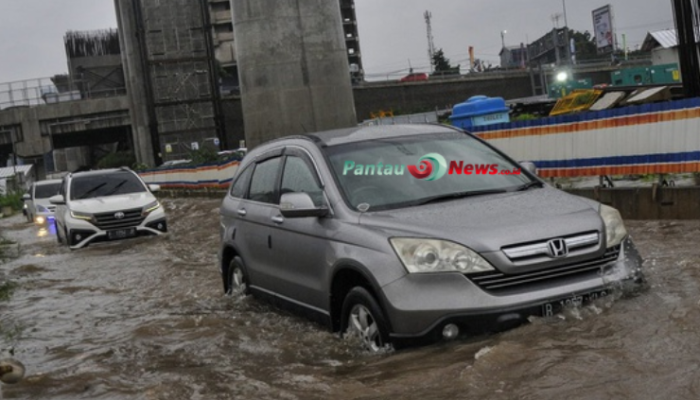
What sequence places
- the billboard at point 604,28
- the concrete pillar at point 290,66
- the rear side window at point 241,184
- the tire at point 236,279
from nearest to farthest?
the tire at point 236,279 < the rear side window at point 241,184 < the concrete pillar at point 290,66 < the billboard at point 604,28

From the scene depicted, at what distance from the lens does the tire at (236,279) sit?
27.5 ft

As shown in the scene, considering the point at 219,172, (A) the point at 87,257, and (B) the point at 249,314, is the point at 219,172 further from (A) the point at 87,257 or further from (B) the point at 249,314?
(B) the point at 249,314

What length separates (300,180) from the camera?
7398 mm

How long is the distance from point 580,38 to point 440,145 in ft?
481

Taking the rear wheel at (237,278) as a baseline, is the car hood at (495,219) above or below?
above

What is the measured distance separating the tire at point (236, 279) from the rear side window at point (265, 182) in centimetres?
61

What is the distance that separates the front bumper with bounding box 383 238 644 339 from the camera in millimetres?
5641

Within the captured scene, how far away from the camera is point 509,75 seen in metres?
86.8

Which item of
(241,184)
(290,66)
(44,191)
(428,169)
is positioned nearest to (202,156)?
(44,191)

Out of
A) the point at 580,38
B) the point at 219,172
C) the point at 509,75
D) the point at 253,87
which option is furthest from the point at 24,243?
the point at 580,38

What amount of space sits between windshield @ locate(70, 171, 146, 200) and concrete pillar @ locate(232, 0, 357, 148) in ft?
18.8

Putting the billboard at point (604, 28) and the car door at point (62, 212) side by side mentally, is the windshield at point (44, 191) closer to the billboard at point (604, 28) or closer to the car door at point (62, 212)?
the car door at point (62, 212)

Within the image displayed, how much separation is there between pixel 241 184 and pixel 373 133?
1761 mm

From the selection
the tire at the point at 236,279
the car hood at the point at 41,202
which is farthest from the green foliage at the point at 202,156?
the tire at the point at 236,279
